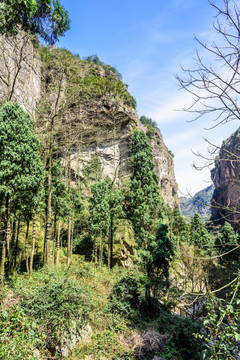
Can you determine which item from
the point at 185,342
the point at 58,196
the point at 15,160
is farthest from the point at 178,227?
the point at 15,160

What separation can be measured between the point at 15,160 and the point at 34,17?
603cm

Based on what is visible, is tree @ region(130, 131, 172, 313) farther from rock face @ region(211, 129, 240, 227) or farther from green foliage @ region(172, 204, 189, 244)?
green foliage @ region(172, 204, 189, 244)

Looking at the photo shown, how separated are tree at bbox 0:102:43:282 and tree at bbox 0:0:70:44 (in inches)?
211

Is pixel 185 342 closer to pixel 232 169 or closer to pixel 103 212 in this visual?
pixel 232 169

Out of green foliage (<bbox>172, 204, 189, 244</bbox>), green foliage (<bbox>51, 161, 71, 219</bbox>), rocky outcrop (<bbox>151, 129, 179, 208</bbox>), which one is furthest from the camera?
rocky outcrop (<bbox>151, 129, 179, 208</bbox>)

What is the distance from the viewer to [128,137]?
30.2m

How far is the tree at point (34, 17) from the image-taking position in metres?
3.36

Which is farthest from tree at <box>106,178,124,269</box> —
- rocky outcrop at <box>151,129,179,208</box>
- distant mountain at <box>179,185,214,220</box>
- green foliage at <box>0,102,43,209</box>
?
rocky outcrop at <box>151,129,179,208</box>

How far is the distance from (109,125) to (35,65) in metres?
11.9

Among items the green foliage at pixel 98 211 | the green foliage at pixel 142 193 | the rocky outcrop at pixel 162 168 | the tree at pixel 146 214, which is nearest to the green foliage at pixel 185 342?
the tree at pixel 146 214

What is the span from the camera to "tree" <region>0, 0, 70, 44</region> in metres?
3.36

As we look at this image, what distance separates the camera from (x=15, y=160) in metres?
8.91

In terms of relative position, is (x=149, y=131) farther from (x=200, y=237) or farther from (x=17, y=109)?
(x=17, y=109)

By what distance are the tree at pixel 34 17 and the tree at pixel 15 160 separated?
17.5 ft
